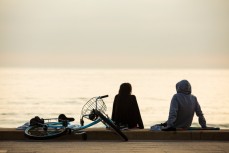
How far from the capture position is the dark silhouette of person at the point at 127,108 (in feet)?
43.0

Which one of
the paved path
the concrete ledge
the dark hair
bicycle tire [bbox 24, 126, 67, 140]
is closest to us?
the paved path

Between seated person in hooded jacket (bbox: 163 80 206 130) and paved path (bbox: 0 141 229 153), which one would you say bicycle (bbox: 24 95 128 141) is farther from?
seated person in hooded jacket (bbox: 163 80 206 130)

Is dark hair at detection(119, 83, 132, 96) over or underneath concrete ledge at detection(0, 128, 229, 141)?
over

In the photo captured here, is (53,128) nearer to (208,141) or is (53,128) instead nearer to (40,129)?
(40,129)

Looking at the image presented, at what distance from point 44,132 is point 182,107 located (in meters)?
2.66

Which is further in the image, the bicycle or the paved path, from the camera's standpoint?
the bicycle

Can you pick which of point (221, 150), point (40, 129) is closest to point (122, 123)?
point (40, 129)

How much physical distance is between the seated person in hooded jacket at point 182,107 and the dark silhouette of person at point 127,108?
2.87 ft

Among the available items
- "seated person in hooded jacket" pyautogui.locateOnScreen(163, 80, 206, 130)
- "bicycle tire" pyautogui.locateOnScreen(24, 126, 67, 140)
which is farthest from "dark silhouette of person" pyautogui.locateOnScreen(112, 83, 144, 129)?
"bicycle tire" pyautogui.locateOnScreen(24, 126, 67, 140)

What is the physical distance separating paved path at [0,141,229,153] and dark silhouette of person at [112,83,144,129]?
3.61ft

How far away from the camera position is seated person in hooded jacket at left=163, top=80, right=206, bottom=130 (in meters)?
12.4

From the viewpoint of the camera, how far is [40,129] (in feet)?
40.4

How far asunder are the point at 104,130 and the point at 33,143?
1.42 meters

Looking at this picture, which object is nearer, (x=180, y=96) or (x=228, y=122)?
(x=180, y=96)
